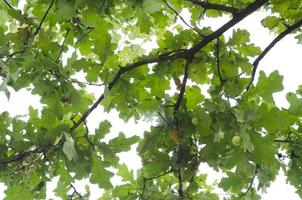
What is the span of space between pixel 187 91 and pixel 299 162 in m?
0.89

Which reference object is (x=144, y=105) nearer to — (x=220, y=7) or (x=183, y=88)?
(x=183, y=88)

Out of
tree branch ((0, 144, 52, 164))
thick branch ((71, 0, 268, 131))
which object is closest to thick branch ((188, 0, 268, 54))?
thick branch ((71, 0, 268, 131))

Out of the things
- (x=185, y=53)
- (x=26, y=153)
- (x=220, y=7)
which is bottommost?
(x=26, y=153)

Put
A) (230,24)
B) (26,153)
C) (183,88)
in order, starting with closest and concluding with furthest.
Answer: (26,153) < (230,24) < (183,88)

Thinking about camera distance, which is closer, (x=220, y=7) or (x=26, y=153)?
(x=26, y=153)

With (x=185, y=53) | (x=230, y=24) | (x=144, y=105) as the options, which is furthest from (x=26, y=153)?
(x=230, y=24)

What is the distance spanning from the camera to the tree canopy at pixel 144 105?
2410 mm

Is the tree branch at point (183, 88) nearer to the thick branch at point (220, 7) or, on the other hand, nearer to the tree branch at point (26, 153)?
the thick branch at point (220, 7)

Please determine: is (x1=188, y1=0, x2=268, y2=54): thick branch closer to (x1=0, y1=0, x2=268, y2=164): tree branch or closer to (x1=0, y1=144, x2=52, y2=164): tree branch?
(x1=0, y1=0, x2=268, y2=164): tree branch

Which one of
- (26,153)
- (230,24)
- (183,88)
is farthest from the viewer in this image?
(183,88)

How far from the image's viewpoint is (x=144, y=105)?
8.82 feet

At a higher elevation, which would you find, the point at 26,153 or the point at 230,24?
the point at 230,24

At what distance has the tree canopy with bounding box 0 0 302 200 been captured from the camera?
2410 millimetres

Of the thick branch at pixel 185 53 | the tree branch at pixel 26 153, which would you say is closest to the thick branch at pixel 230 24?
the thick branch at pixel 185 53
